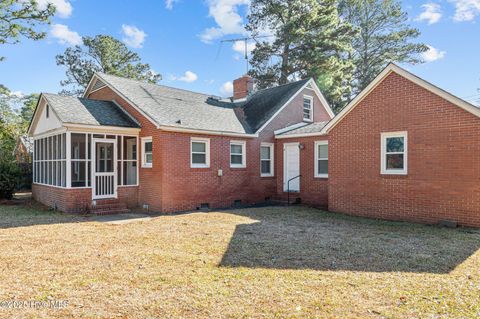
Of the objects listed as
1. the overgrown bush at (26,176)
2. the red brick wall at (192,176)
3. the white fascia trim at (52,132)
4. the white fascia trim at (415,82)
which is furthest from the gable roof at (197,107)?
the overgrown bush at (26,176)

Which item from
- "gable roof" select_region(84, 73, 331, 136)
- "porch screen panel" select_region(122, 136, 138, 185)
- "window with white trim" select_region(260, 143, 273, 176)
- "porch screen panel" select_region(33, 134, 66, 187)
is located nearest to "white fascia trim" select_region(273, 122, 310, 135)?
"window with white trim" select_region(260, 143, 273, 176)

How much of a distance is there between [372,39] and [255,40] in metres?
11.4

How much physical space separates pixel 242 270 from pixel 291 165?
10066 mm

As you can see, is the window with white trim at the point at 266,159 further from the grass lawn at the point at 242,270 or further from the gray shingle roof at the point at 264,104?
the grass lawn at the point at 242,270

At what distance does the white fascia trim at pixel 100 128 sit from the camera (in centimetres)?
1108

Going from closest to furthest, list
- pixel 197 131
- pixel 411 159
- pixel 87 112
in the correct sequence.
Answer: pixel 411 159, pixel 87 112, pixel 197 131

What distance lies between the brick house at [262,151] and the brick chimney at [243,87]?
2.29 m

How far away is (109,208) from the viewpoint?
467 inches

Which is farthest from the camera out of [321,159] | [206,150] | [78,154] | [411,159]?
[78,154]

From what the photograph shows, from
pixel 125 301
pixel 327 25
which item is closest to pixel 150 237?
pixel 125 301

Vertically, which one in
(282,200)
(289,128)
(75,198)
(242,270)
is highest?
(289,128)

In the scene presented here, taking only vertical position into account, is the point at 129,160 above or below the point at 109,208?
above

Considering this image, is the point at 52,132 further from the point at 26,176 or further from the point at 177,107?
the point at 26,176

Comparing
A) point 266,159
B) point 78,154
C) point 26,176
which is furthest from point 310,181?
point 26,176
